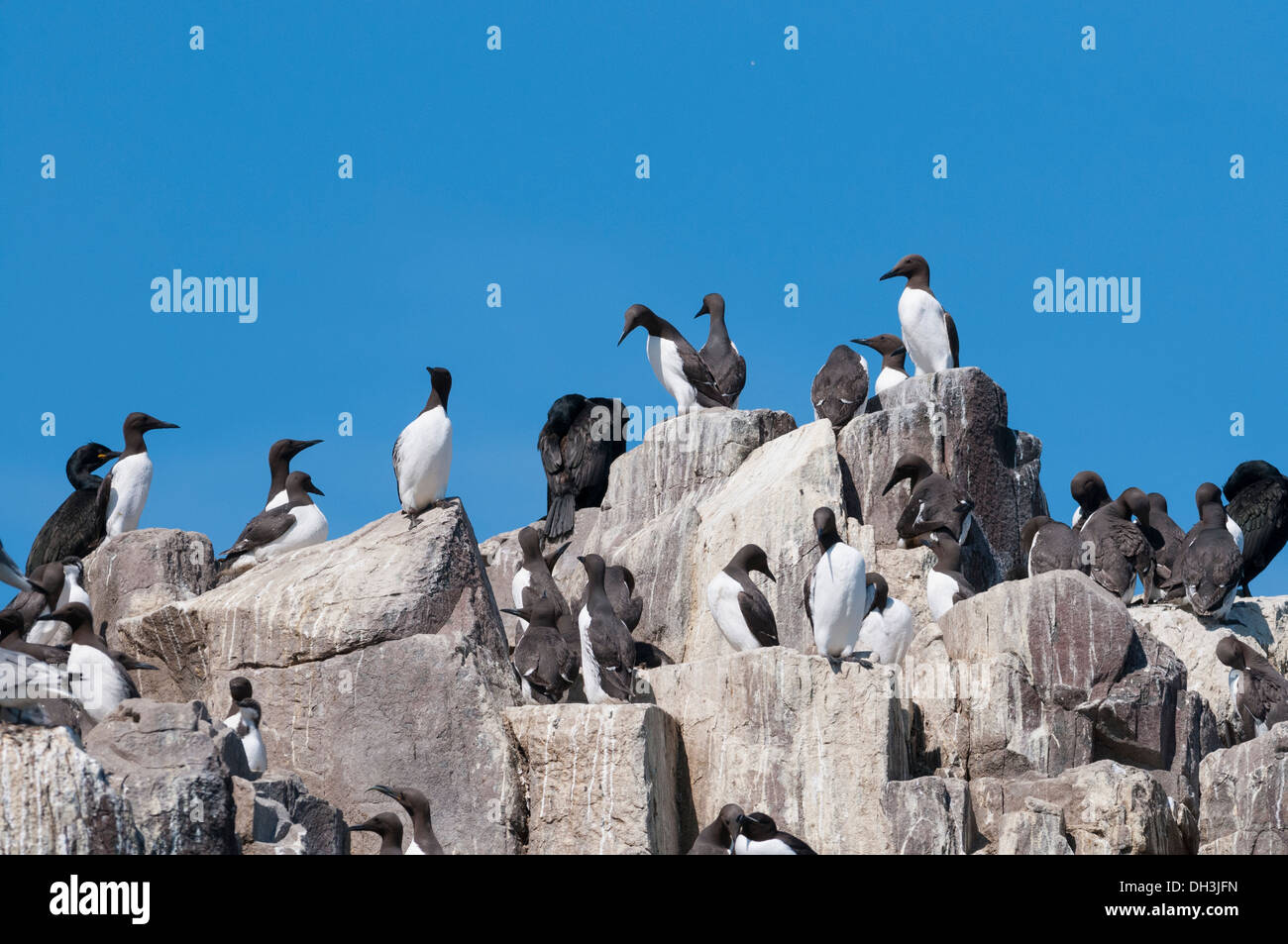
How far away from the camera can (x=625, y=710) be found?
1207cm

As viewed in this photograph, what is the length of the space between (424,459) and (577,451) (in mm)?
5784

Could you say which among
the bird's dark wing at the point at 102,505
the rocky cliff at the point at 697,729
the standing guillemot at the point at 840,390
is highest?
the standing guillemot at the point at 840,390

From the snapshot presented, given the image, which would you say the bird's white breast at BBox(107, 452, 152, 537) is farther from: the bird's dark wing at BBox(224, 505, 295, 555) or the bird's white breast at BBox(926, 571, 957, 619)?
the bird's white breast at BBox(926, 571, 957, 619)

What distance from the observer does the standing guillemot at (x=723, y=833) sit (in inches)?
442

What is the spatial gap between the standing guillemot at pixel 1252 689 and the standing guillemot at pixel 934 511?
247 cm

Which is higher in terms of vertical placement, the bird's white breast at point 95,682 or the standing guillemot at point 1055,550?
the standing guillemot at point 1055,550

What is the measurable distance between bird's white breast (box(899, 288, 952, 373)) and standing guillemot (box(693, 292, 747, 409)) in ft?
6.91

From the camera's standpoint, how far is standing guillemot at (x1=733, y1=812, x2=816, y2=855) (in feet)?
35.3

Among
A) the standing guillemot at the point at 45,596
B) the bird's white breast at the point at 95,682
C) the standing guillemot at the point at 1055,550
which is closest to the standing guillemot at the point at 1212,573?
the standing guillemot at the point at 1055,550

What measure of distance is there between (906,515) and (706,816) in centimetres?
472

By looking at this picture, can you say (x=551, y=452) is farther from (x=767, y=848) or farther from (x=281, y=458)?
(x=767, y=848)

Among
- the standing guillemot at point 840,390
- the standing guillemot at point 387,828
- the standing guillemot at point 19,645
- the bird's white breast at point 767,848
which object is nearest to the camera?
the bird's white breast at point 767,848

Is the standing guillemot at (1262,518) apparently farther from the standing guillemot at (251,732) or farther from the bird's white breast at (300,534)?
the standing guillemot at (251,732)
